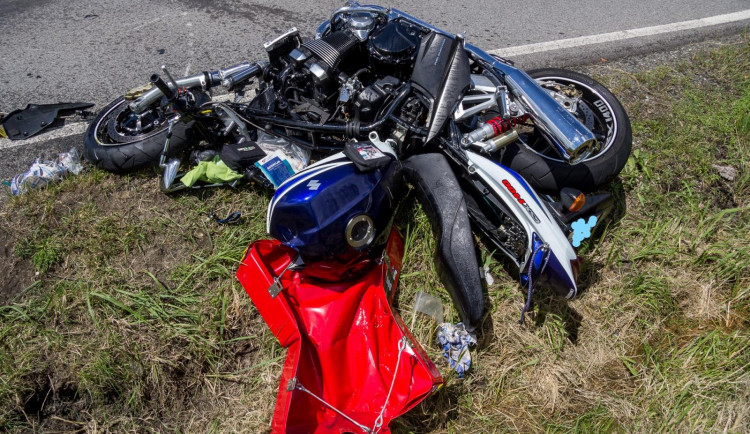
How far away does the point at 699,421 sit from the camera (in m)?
2.35

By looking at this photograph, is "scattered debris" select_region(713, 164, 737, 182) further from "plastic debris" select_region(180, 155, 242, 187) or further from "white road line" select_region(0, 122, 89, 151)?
"white road line" select_region(0, 122, 89, 151)

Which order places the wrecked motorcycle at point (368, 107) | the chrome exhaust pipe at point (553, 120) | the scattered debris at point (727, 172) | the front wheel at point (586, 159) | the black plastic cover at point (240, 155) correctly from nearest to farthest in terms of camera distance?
1. the chrome exhaust pipe at point (553, 120)
2. the wrecked motorcycle at point (368, 107)
3. the front wheel at point (586, 159)
4. the black plastic cover at point (240, 155)
5. the scattered debris at point (727, 172)

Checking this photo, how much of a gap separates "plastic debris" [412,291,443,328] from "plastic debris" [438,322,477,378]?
91 millimetres

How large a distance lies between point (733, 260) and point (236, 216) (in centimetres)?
300

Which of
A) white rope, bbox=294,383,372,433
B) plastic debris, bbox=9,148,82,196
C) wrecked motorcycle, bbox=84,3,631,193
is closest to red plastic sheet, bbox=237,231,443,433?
white rope, bbox=294,383,372,433

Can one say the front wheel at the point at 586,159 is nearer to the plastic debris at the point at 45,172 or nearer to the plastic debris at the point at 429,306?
the plastic debris at the point at 429,306

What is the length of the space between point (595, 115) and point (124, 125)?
10.4ft

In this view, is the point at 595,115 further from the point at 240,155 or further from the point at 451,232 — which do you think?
the point at 240,155

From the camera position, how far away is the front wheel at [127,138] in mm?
3127

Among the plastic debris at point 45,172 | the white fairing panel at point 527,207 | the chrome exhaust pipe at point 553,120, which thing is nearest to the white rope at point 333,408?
the white fairing panel at point 527,207

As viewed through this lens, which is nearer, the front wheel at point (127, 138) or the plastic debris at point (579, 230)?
Result: the plastic debris at point (579, 230)

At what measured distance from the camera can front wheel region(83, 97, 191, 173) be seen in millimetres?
3127

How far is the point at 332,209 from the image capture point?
233cm

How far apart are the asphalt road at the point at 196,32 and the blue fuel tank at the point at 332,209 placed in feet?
6.81
